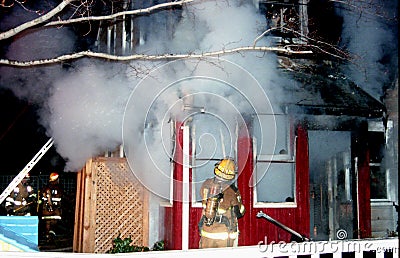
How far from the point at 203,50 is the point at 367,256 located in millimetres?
3156

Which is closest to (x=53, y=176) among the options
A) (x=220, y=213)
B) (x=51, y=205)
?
(x=51, y=205)

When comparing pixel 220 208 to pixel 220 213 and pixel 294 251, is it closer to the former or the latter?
pixel 220 213

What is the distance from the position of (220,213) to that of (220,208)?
0.06 metres

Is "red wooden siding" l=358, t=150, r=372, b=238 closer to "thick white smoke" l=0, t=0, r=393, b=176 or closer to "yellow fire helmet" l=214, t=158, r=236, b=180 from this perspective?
"thick white smoke" l=0, t=0, r=393, b=176

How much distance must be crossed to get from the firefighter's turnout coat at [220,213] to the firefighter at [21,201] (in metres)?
3.25

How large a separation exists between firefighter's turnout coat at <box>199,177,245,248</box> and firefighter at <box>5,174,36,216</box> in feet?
10.7

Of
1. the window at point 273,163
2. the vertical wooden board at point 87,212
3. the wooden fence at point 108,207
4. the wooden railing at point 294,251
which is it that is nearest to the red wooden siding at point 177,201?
the wooden fence at point 108,207

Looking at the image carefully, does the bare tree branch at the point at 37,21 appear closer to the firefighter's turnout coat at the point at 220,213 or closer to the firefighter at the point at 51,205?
the firefighter's turnout coat at the point at 220,213

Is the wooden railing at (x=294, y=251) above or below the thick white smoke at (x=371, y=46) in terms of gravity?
below

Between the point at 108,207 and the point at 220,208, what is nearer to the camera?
the point at 220,208

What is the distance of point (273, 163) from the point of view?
226 inches

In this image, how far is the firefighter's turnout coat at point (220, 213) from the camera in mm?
4750

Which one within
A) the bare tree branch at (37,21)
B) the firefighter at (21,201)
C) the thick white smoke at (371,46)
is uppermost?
the thick white smoke at (371,46)

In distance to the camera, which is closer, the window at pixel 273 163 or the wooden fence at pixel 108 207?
the window at pixel 273 163
